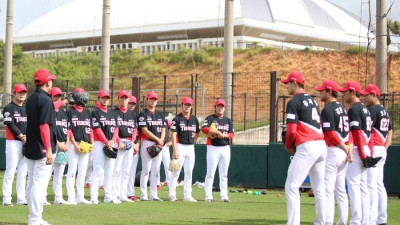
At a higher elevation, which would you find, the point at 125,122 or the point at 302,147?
the point at 125,122

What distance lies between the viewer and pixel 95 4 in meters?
74.4

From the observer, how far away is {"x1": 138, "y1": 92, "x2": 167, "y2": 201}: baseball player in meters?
16.5

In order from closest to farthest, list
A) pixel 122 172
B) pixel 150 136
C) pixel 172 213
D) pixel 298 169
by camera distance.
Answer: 1. pixel 298 169
2. pixel 172 213
3. pixel 122 172
4. pixel 150 136

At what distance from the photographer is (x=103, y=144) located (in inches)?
613

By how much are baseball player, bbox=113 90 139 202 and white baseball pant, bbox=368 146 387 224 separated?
5.56m

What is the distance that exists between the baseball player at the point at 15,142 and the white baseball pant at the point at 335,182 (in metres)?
5.98

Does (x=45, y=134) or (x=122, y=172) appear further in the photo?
(x=122, y=172)

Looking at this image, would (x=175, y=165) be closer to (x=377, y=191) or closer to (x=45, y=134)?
(x=377, y=191)

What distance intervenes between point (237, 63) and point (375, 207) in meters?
40.1

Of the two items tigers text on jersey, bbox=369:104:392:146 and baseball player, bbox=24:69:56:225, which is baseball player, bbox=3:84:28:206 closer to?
baseball player, bbox=24:69:56:225

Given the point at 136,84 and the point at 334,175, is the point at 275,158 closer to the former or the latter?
the point at 136,84

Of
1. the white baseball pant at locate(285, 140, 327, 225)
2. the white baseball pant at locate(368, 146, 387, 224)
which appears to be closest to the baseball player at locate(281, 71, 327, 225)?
the white baseball pant at locate(285, 140, 327, 225)

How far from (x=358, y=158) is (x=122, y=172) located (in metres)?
6.12

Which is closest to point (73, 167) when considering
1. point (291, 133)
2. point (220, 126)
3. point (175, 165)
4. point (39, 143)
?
point (175, 165)
